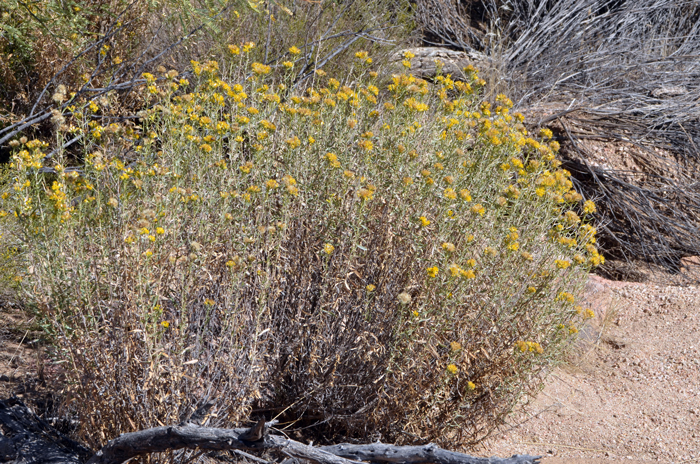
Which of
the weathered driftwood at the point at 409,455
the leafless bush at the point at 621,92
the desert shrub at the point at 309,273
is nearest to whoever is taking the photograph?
the weathered driftwood at the point at 409,455

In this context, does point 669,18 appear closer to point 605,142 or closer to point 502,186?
point 605,142

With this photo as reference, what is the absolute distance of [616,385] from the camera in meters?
4.23

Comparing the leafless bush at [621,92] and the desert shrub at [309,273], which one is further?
the leafless bush at [621,92]

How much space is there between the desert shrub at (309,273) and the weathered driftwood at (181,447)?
0.19 metres

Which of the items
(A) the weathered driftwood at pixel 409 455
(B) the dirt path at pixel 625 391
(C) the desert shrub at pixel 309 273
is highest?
(C) the desert shrub at pixel 309 273

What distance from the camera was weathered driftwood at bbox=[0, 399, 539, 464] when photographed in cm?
215

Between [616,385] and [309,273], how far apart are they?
2.58 m

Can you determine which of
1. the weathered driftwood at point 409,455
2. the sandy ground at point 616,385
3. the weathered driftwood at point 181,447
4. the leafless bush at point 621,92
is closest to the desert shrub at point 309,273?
the weathered driftwood at point 181,447

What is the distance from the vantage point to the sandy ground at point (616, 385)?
11.3 ft

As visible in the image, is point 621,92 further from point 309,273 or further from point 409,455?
point 409,455

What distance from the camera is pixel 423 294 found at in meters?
2.83

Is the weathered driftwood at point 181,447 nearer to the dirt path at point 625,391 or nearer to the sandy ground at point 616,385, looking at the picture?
the sandy ground at point 616,385

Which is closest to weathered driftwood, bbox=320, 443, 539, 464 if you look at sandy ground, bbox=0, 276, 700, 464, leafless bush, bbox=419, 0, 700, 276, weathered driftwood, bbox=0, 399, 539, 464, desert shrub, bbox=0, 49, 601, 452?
weathered driftwood, bbox=0, 399, 539, 464

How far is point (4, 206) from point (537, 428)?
3403 mm
